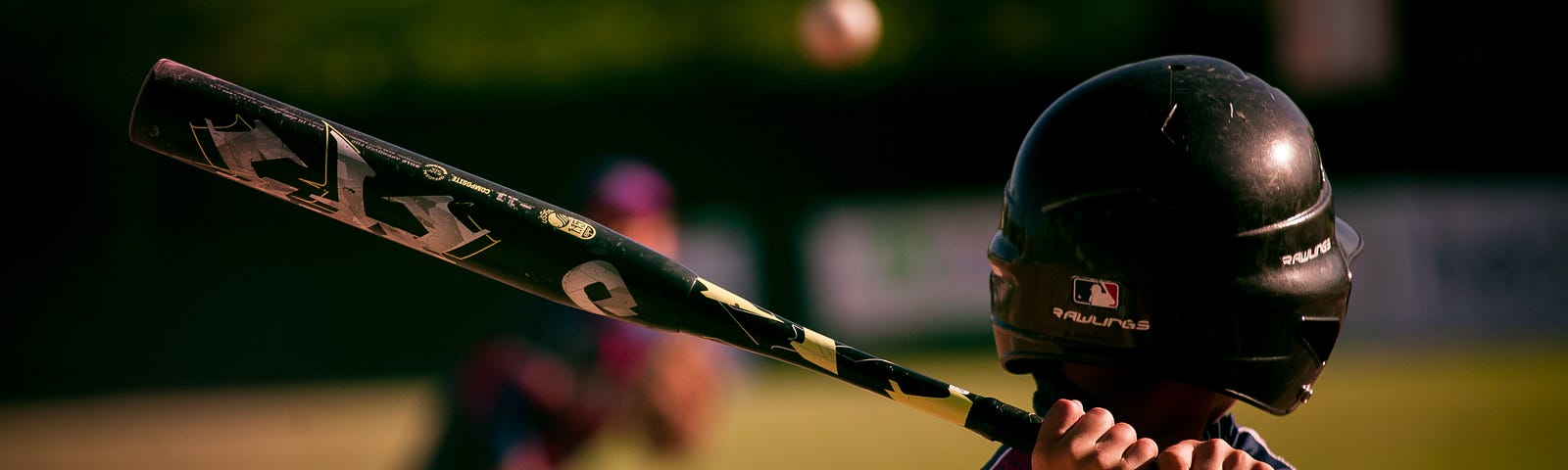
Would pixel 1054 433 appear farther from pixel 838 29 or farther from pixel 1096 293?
pixel 838 29

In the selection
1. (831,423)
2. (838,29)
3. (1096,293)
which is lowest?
(831,423)

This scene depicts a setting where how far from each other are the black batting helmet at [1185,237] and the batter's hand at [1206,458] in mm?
177

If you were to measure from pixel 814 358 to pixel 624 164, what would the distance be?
468 cm

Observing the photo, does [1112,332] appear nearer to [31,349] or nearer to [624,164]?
[624,164]

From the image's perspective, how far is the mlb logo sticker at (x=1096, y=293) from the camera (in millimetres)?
1979

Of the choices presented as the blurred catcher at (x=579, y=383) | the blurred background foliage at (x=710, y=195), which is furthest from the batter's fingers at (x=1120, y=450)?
the blurred background foliage at (x=710, y=195)

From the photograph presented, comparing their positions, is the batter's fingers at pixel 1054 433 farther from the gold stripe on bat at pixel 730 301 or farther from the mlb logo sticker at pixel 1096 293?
the gold stripe on bat at pixel 730 301

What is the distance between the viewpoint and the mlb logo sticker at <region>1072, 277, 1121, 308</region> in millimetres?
1979

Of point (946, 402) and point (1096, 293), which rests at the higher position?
point (1096, 293)

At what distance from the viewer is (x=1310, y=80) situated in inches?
655

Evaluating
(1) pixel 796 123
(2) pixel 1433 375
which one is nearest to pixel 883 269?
(1) pixel 796 123

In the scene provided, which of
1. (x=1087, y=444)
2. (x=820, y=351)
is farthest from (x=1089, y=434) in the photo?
(x=820, y=351)

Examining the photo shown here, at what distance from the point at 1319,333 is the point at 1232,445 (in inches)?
9.2

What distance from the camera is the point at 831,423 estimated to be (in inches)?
401
